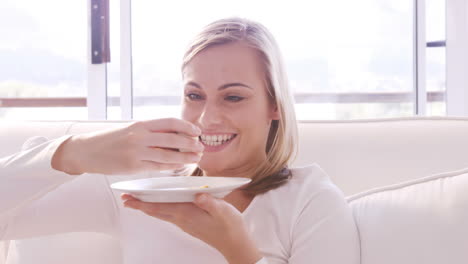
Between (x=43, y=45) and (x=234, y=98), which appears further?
(x=43, y=45)

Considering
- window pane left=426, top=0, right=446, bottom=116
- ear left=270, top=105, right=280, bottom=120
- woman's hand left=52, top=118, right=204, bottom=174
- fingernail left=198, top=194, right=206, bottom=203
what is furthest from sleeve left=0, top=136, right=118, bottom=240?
window pane left=426, top=0, right=446, bottom=116

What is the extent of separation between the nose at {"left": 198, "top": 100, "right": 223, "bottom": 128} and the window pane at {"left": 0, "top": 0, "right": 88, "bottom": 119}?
2.11 m

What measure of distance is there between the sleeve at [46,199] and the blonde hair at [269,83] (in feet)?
1.36

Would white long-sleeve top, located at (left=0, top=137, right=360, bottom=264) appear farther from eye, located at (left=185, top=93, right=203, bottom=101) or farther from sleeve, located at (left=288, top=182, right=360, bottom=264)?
eye, located at (left=185, top=93, right=203, bottom=101)

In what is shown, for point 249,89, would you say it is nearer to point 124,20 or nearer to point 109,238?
point 109,238

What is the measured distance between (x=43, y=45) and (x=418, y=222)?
9.48 ft

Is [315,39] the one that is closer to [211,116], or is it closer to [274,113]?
[274,113]

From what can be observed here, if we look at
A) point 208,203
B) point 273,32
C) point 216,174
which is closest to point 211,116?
point 216,174

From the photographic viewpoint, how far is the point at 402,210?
101cm

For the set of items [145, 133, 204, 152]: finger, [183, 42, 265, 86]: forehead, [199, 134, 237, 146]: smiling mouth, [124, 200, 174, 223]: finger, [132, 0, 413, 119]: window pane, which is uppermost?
[132, 0, 413, 119]: window pane

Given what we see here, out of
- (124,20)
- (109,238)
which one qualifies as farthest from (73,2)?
(109,238)

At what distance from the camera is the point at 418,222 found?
971 millimetres

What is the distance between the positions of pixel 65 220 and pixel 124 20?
200 centimetres

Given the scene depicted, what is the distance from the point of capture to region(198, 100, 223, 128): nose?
1.24 meters
